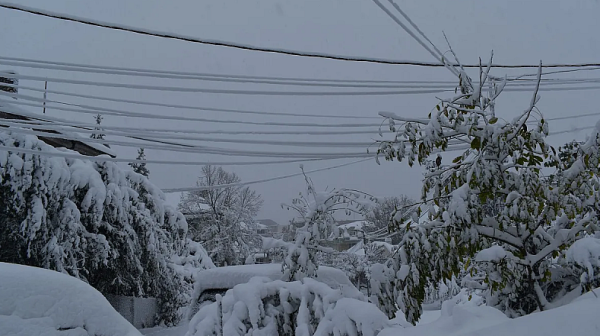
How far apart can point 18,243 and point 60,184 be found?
1.41m

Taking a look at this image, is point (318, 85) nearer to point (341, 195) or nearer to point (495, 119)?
point (341, 195)

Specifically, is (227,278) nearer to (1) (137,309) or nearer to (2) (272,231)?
(1) (137,309)

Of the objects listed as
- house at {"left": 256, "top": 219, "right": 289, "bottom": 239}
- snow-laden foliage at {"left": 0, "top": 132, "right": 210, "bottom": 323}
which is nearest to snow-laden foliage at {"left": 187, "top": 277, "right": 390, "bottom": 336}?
house at {"left": 256, "top": 219, "right": 289, "bottom": 239}

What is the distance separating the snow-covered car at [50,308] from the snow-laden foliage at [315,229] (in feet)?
6.00

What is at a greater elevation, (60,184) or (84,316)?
(60,184)

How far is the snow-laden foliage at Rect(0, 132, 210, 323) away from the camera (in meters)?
9.50

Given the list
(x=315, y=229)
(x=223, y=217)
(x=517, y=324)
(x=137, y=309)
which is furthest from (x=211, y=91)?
(x=223, y=217)

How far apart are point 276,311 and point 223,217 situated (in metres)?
24.3

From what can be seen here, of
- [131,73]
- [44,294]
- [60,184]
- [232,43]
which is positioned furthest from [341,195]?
[60,184]

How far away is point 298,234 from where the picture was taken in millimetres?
5648

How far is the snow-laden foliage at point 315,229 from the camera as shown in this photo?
5.40 m

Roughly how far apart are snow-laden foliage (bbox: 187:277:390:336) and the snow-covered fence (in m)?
10.5

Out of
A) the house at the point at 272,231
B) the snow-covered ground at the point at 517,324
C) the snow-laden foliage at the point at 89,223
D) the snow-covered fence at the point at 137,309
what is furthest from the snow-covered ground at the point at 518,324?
the snow-covered fence at the point at 137,309

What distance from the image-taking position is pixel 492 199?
3.30 meters
